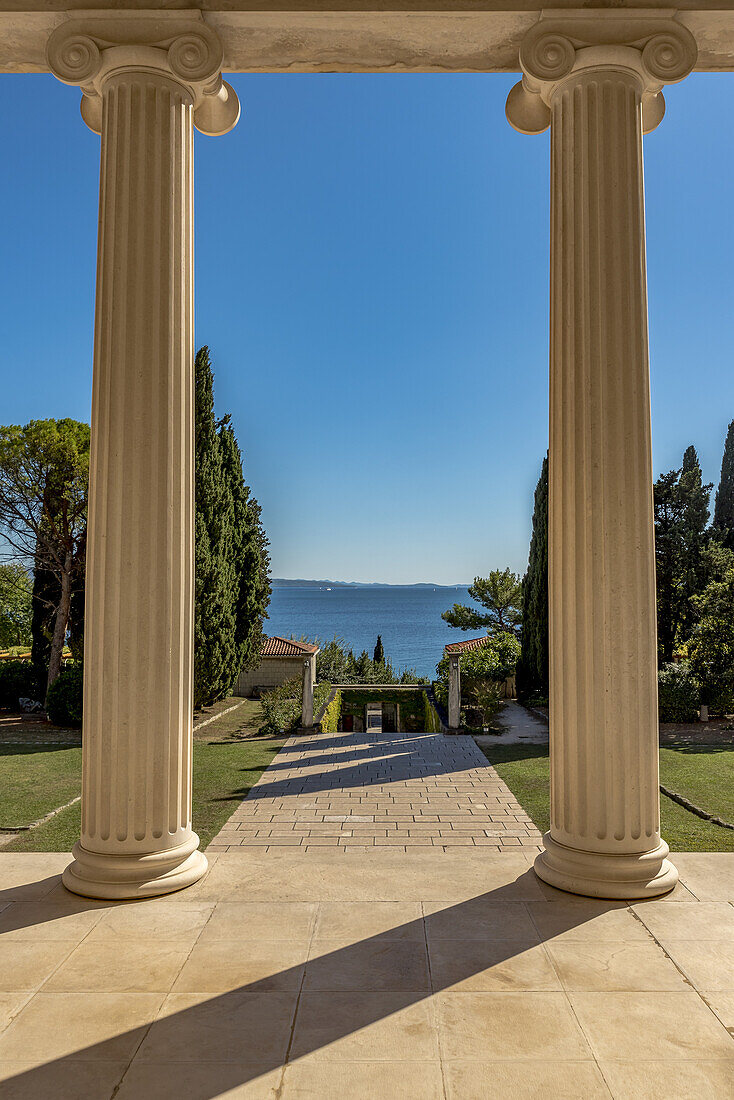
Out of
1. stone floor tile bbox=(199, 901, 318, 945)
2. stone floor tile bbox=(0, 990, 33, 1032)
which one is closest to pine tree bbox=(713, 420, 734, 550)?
stone floor tile bbox=(199, 901, 318, 945)

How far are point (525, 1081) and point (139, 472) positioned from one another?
5830 millimetres

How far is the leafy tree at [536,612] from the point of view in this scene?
1235 inches

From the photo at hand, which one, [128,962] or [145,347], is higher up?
[145,347]

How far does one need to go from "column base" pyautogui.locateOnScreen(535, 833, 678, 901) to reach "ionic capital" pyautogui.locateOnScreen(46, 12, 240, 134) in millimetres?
8776

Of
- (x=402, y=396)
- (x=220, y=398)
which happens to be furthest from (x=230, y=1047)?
(x=402, y=396)

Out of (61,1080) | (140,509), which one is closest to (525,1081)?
(61,1080)

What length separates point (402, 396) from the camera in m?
148

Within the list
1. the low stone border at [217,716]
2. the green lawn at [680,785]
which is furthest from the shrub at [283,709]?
the green lawn at [680,785]

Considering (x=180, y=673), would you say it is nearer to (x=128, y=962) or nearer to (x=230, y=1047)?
(x=128, y=962)

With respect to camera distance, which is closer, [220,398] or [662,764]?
[662,764]

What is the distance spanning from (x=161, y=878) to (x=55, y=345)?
86.6ft

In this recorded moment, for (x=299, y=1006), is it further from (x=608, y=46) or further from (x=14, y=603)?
(x=14, y=603)

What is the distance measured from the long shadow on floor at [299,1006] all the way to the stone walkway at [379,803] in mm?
3051

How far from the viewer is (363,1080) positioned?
13.3 ft
